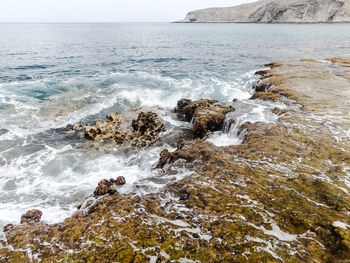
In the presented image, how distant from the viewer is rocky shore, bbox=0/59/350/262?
5.54 m

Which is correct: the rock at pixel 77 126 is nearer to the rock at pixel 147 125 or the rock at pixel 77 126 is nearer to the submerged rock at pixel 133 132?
the submerged rock at pixel 133 132

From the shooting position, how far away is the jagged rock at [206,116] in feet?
50.2

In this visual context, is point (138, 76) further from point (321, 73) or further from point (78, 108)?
point (321, 73)

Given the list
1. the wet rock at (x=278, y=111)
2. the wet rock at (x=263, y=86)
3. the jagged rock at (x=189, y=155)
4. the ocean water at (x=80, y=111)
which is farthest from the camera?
the wet rock at (x=263, y=86)

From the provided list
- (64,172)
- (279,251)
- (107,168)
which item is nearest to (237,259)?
(279,251)

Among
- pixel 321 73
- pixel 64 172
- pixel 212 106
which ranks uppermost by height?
pixel 321 73

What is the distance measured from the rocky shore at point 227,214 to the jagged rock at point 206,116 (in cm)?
389

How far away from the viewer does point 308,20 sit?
650 ft

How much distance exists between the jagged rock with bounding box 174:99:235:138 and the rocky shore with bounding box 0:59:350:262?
3.89m

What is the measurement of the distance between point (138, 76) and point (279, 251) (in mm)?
31104

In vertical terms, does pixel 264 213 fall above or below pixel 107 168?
above

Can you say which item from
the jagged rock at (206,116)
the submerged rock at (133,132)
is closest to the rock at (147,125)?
the submerged rock at (133,132)

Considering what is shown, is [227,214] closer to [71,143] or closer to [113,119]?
[71,143]

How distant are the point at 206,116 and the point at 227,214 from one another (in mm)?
10056
